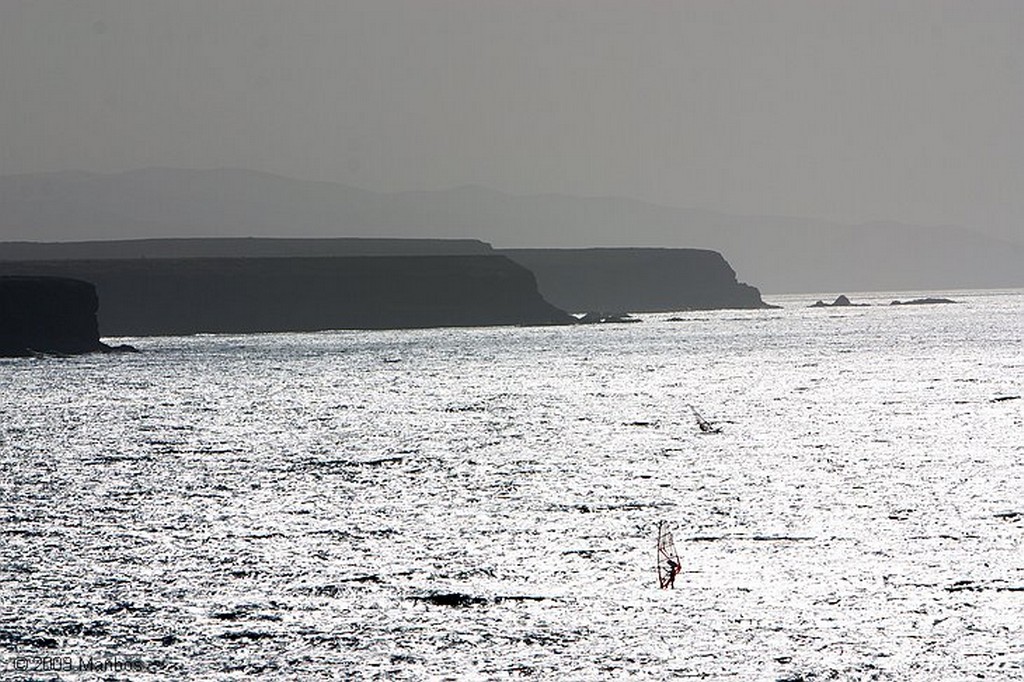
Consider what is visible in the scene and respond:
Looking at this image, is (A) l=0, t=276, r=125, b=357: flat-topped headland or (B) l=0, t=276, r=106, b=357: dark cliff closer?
(B) l=0, t=276, r=106, b=357: dark cliff

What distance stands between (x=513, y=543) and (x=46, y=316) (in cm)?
11834

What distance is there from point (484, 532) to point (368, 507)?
4.29 metres

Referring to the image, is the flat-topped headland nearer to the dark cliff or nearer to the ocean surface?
the dark cliff

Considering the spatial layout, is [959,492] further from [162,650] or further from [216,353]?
[216,353]

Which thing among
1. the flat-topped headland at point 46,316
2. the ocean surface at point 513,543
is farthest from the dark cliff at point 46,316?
the ocean surface at point 513,543

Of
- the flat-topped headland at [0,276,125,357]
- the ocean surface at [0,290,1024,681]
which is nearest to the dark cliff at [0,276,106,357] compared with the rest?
the flat-topped headland at [0,276,125,357]

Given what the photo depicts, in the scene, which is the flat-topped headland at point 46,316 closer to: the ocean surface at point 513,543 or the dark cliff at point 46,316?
the dark cliff at point 46,316

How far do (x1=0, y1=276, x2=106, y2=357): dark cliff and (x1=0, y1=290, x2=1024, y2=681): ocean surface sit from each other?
70.3 m

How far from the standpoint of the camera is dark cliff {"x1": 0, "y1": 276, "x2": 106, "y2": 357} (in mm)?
129250

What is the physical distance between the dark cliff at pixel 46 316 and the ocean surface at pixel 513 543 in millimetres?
70250

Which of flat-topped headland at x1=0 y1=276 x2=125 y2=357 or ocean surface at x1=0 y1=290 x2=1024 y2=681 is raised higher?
flat-topped headland at x1=0 y1=276 x2=125 y2=357

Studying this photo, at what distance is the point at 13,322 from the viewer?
134125 mm

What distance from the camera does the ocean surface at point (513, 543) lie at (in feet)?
51.8

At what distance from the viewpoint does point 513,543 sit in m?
23.8
